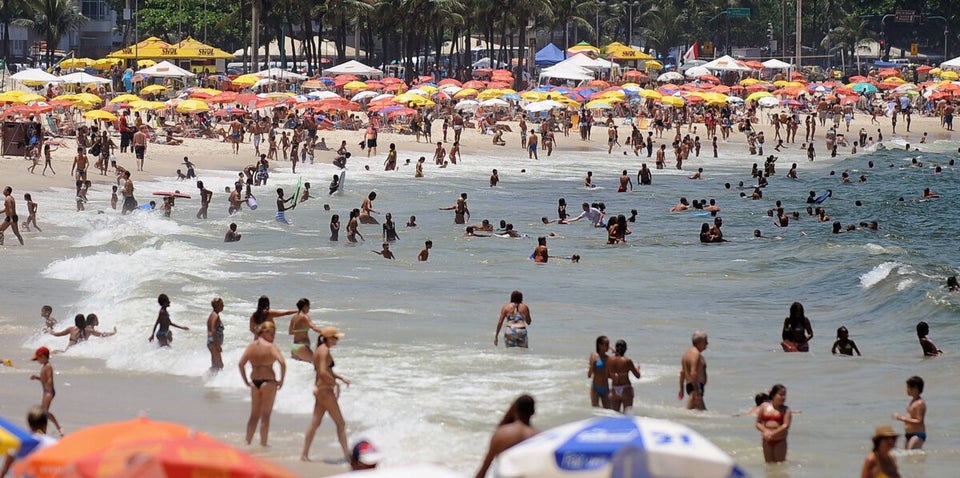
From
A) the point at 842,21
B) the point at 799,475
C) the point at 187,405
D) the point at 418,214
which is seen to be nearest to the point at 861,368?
the point at 799,475

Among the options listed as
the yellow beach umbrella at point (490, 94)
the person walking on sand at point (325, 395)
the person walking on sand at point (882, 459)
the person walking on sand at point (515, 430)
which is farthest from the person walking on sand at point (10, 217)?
the yellow beach umbrella at point (490, 94)

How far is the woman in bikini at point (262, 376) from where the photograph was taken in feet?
36.0

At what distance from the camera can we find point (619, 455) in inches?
234

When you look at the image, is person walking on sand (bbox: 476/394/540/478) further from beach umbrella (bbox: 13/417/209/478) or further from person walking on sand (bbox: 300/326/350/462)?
person walking on sand (bbox: 300/326/350/462)

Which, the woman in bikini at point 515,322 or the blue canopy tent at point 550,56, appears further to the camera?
the blue canopy tent at point 550,56

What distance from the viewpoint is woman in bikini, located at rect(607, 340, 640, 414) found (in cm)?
1215

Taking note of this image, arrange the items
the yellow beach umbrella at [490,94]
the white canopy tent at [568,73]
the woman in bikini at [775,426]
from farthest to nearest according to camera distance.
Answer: the white canopy tent at [568,73], the yellow beach umbrella at [490,94], the woman in bikini at [775,426]

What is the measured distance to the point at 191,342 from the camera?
15500 mm

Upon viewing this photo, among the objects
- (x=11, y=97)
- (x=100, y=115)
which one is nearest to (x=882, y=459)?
(x=100, y=115)

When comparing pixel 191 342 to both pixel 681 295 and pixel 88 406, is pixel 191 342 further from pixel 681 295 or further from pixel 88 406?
pixel 681 295

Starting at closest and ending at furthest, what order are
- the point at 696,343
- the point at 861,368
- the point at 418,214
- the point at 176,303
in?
the point at 696,343 < the point at 861,368 < the point at 176,303 < the point at 418,214

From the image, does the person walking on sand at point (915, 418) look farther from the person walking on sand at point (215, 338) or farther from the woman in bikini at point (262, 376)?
the person walking on sand at point (215, 338)

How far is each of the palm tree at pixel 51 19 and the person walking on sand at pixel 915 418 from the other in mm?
57158

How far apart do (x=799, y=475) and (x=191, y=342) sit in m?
7.59
